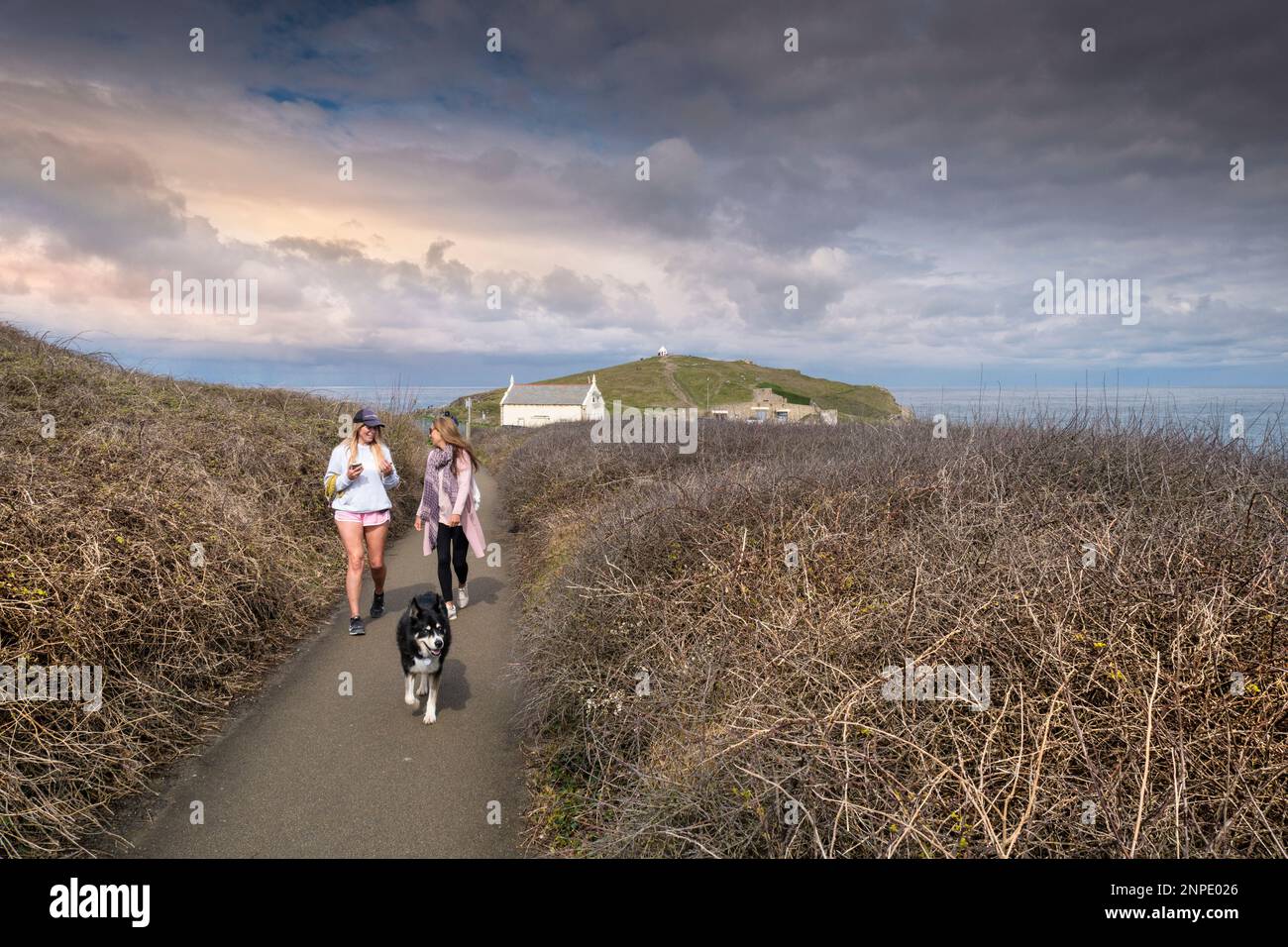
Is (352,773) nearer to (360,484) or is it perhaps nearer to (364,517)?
(364,517)

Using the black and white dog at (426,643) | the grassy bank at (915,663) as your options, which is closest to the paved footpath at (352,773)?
the black and white dog at (426,643)

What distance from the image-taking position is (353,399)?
21.2 m

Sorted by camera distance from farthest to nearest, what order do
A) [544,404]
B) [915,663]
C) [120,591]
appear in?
[544,404]
[120,591]
[915,663]

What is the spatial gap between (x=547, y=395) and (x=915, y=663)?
71.1 metres

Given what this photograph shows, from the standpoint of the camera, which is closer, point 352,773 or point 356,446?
point 352,773

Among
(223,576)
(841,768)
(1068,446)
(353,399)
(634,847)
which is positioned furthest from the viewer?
(353,399)

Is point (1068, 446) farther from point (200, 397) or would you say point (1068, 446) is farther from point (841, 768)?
point (200, 397)

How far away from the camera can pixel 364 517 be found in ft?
23.7

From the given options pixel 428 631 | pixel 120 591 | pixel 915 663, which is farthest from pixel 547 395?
pixel 915 663

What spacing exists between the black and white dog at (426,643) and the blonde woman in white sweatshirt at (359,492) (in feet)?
6.92

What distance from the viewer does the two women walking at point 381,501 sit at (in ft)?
23.3

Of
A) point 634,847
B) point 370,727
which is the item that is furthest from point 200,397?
point 634,847

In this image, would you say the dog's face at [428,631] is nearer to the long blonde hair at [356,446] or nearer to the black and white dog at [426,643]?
the black and white dog at [426,643]
